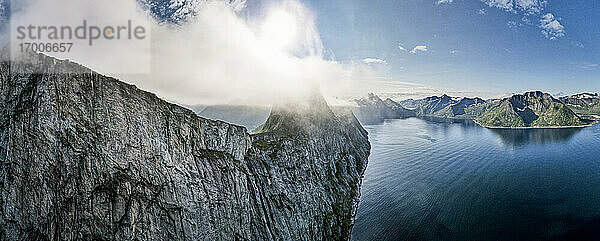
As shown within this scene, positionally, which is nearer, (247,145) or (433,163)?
(247,145)

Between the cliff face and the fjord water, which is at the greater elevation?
the cliff face

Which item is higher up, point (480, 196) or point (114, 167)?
point (114, 167)

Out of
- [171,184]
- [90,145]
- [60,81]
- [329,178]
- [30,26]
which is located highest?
[30,26]

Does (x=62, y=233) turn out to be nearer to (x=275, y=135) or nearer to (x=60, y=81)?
(x=60, y=81)

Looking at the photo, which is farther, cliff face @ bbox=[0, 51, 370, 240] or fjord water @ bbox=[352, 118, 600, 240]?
fjord water @ bbox=[352, 118, 600, 240]

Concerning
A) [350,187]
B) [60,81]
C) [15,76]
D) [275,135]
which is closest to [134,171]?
[60,81]
